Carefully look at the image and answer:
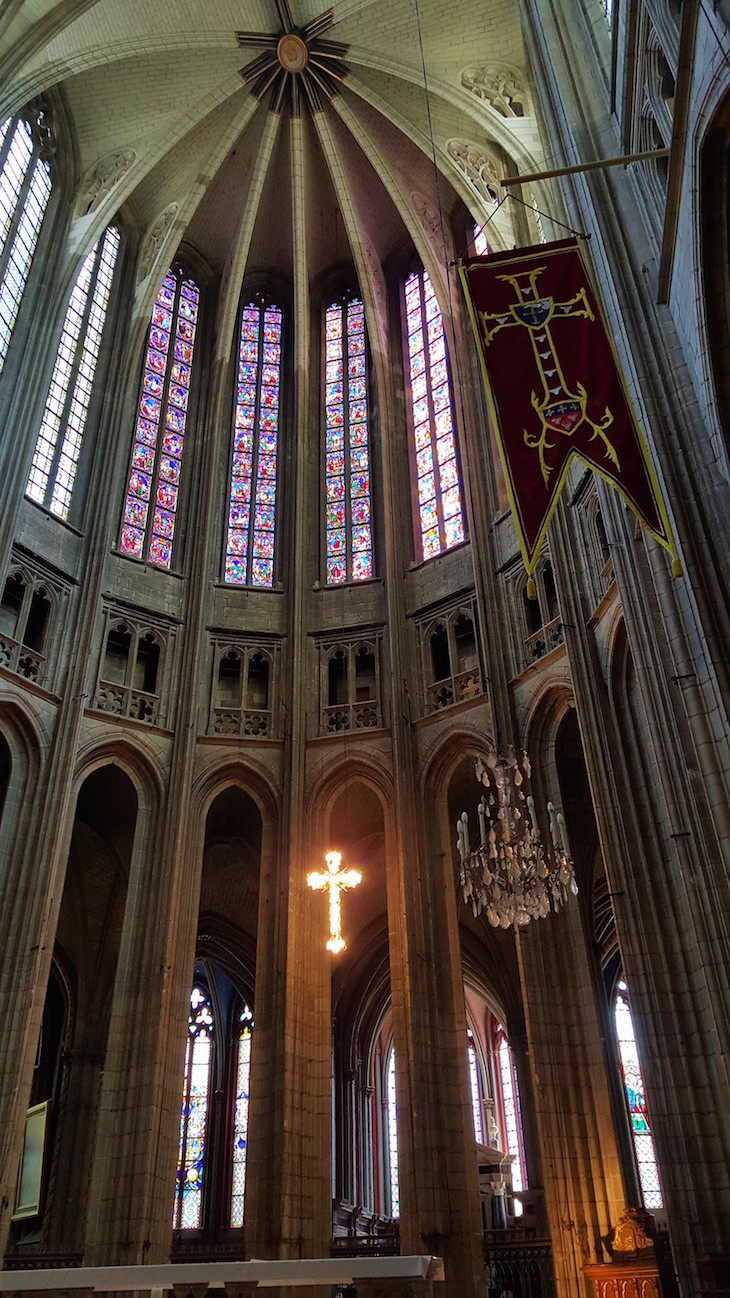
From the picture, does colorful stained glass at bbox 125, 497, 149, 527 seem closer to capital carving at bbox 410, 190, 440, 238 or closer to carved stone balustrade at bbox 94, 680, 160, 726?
carved stone balustrade at bbox 94, 680, 160, 726

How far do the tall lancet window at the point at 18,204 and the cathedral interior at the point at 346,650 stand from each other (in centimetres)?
16

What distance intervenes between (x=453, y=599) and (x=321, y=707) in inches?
125

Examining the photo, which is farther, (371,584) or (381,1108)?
(381,1108)

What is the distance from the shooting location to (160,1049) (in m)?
14.5

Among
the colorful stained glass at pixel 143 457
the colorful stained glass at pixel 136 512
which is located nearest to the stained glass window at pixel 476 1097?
the colorful stained glass at pixel 136 512

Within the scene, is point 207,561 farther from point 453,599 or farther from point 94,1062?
point 94,1062

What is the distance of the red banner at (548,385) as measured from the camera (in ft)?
30.9

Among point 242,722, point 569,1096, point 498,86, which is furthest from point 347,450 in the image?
point 569,1096

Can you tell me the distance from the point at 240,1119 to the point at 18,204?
20.0 metres

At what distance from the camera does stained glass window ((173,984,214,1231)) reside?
71.0 feet

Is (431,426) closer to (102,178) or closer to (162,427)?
(162,427)

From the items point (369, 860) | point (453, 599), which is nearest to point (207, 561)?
point (453, 599)

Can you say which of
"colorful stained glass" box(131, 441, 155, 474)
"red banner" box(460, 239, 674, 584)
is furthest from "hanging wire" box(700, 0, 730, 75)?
"colorful stained glass" box(131, 441, 155, 474)

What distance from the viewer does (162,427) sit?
2077 cm
